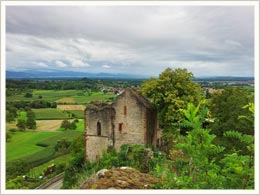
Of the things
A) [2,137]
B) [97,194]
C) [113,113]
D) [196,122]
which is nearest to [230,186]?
[196,122]

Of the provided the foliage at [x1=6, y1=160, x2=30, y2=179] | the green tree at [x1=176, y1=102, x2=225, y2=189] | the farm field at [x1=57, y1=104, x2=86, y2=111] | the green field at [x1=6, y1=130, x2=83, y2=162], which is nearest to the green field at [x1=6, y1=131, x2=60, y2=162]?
the green field at [x1=6, y1=130, x2=83, y2=162]

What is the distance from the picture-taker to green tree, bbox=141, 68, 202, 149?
1245 cm

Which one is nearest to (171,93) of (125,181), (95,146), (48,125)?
(95,146)

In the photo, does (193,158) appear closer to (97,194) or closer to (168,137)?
(97,194)

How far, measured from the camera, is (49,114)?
27469 mm

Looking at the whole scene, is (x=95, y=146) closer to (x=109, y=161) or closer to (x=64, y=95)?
(x=109, y=161)

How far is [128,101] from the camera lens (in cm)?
1354

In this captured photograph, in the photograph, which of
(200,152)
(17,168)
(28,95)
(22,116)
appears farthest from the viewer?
(28,95)

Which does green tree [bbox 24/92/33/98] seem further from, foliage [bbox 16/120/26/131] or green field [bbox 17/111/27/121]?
foliage [bbox 16/120/26/131]

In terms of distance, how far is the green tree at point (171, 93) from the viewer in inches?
490

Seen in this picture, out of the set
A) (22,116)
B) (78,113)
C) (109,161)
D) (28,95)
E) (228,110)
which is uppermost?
(28,95)

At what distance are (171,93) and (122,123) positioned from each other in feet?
9.11

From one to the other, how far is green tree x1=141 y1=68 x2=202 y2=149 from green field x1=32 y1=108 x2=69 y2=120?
49.1 feet

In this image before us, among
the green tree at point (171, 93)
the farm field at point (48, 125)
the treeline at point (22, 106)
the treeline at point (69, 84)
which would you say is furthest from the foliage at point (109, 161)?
the farm field at point (48, 125)
